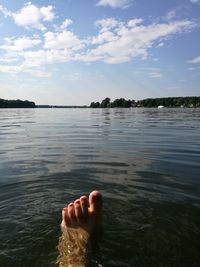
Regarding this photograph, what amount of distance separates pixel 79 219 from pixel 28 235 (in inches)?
31.1

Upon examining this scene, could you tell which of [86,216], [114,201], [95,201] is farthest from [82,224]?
[114,201]

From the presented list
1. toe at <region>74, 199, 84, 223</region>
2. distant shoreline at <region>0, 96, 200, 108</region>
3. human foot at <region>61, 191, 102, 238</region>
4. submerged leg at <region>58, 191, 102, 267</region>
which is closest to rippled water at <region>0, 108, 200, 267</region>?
submerged leg at <region>58, 191, 102, 267</region>

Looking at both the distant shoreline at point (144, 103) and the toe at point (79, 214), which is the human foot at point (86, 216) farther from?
the distant shoreline at point (144, 103)

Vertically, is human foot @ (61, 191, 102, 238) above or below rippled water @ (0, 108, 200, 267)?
above

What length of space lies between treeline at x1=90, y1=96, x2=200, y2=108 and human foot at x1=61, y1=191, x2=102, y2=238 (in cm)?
13649

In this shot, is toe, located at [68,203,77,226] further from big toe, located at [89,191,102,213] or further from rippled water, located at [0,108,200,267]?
rippled water, located at [0,108,200,267]

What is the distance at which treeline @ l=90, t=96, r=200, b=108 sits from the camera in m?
139

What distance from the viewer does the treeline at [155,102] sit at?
139375mm

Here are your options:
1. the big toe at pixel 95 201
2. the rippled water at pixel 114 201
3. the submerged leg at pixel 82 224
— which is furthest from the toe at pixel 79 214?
the rippled water at pixel 114 201

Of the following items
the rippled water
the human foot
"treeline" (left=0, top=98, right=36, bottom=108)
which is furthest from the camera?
"treeline" (left=0, top=98, right=36, bottom=108)

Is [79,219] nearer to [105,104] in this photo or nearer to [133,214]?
[133,214]

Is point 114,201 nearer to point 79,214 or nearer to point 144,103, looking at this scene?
point 79,214

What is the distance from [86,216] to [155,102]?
150m

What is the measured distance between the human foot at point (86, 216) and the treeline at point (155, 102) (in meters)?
136
